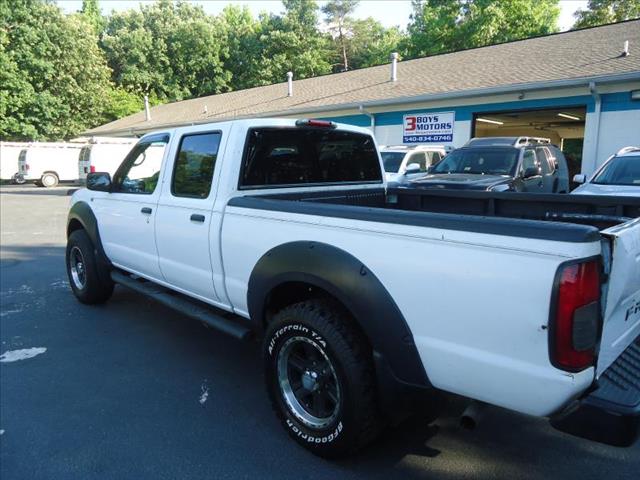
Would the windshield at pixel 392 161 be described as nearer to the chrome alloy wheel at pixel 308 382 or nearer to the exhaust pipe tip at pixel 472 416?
the chrome alloy wheel at pixel 308 382

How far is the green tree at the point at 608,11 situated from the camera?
29.0 meters

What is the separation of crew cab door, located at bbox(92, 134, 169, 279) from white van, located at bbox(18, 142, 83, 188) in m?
25.5

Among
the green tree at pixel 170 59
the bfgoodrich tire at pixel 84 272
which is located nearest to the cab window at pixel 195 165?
the bfgoodrich tire at pixel 84 272

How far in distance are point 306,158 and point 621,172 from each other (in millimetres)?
6241

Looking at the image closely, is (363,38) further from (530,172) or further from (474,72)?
(530,172)

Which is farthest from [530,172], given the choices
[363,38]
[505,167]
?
[363,38]

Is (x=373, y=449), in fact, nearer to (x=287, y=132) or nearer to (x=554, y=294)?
(x=554, y=294)

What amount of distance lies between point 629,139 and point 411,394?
11831 mm

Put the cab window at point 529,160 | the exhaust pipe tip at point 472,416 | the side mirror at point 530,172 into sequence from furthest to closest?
the cab window at point 529,160
the side mirror at point 530,172
the exhaust pipe tip at point 472,416

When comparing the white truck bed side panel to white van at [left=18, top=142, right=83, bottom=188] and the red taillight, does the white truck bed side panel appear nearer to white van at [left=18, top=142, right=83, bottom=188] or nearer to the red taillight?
the red taillight

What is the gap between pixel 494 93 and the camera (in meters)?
13.5

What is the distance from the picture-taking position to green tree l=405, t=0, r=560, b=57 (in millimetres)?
30625

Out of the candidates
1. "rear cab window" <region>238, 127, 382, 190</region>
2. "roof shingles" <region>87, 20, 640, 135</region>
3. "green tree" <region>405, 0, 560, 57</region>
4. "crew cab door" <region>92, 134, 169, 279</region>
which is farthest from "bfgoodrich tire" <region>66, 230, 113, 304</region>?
"green tree" <region>405, 0, 560, 57</region>

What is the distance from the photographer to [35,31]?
104ft
